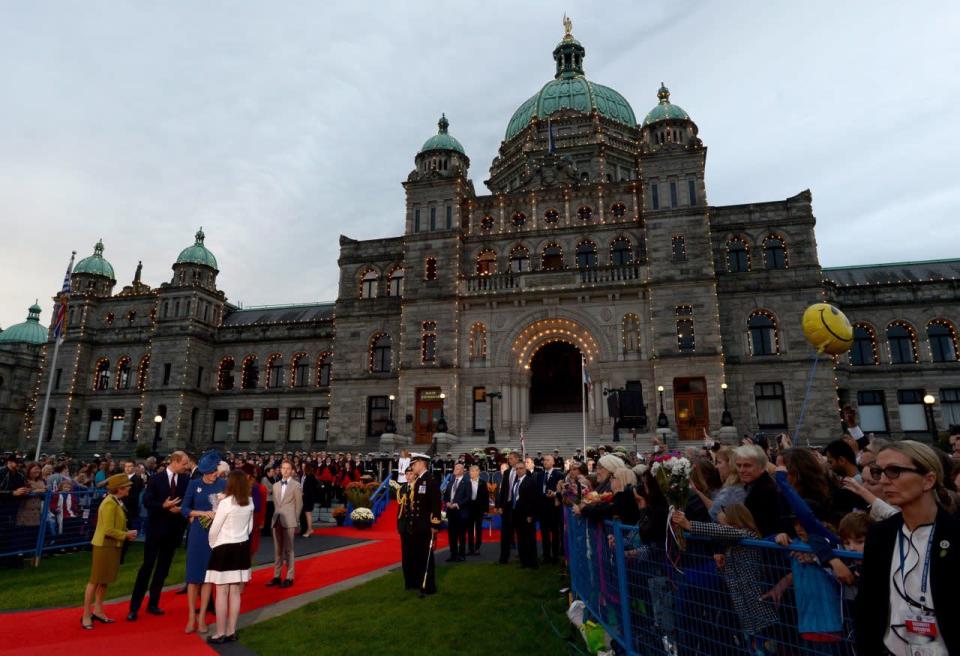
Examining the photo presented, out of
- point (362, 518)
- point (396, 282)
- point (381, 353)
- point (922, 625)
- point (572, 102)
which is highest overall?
point (572, 102)

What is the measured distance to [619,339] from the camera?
32031 millimetres

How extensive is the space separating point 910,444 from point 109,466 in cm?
2256

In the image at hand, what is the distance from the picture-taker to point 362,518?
62.7ft

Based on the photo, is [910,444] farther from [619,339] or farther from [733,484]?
[619,339]

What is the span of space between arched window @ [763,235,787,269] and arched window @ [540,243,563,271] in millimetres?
12145

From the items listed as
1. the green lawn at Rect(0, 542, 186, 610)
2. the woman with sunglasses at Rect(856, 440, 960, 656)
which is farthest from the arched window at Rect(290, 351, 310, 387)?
the woman with sunglasses at Rect(856, 440, 960, 656)

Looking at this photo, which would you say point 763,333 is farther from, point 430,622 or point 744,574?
point 744,574

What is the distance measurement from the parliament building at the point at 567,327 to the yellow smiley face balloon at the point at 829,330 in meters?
20.4

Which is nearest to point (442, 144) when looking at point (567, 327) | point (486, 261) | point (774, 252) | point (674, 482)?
point (486, 261)

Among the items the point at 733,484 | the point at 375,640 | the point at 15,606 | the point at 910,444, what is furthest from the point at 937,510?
the point at 15,606

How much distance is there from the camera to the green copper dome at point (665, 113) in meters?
35.3

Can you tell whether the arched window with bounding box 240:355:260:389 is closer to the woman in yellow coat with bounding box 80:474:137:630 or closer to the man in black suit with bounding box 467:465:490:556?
the man in black suit with bounding box 467:465:490:556

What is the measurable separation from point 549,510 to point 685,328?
68.5ft

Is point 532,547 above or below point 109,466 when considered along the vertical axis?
below
